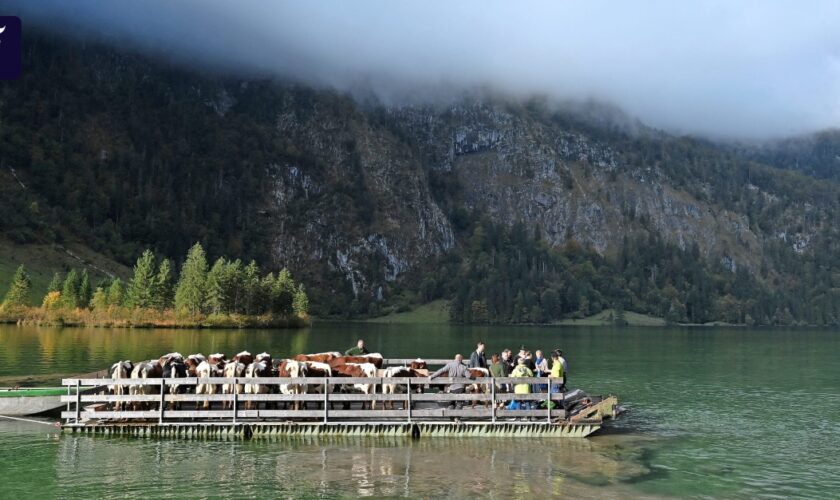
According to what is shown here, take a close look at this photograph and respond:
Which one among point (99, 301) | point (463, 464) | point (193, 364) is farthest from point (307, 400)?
point (99, 301)

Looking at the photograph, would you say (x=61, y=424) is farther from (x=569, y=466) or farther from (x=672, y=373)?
(x=672, y=373)

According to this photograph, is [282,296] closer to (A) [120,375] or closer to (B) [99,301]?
(B) [99,301]

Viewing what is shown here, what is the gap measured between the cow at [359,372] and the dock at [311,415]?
28 cm

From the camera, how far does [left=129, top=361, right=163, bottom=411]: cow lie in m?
31.9

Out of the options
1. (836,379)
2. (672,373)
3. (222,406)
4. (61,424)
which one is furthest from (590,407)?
(836,379)

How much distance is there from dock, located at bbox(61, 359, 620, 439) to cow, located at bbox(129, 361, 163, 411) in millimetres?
70

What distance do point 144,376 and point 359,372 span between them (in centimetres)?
1015

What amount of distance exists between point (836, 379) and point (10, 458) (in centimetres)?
7269

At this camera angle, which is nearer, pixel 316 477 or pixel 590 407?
pixel 316 477

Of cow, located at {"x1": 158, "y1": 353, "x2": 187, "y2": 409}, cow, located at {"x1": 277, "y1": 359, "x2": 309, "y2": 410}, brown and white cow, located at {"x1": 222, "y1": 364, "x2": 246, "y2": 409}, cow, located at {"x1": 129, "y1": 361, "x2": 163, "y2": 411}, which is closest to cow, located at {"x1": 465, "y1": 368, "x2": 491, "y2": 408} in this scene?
cow, located at {"x1": 277, "y1": 359, "x2": 309, "y2": 410}

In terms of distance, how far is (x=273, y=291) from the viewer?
187m

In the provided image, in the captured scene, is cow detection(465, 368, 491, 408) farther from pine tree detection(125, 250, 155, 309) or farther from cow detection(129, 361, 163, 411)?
pine tree detection(125, 250, 155, 309)

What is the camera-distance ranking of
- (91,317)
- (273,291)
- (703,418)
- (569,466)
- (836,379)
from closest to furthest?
(569,466)
(703,418)
(836,379)
(91,317)
(273,291)

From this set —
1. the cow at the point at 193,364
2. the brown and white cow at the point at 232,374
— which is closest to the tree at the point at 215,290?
the cow at the point at 193,364
